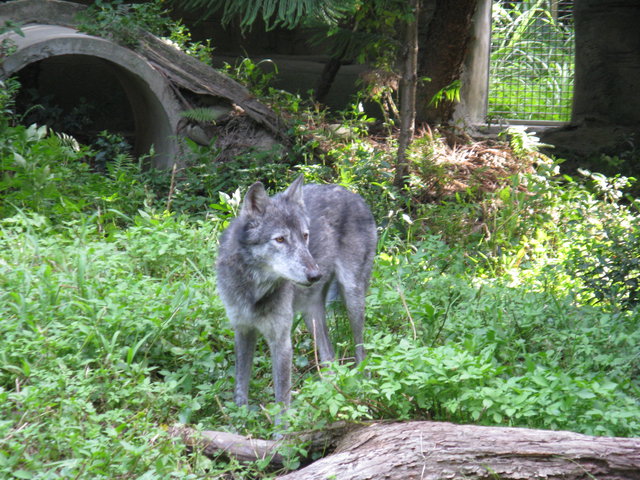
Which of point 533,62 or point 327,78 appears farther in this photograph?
point 533,62

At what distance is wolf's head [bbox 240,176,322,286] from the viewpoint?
4562 mm

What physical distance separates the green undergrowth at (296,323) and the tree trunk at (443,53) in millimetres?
979

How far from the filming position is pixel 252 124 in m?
9.27

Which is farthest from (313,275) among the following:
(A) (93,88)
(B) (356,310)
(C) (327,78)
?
(A) (93,88)

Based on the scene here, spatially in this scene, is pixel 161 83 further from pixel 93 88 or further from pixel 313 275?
pixel 313 275

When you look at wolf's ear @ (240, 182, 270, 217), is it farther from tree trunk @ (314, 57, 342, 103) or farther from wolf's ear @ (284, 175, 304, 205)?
tree trunk @ (314, 57, 342, 103)

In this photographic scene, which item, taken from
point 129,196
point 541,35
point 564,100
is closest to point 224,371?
point 129,196

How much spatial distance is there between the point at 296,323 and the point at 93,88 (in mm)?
8201

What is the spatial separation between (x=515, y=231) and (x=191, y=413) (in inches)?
185

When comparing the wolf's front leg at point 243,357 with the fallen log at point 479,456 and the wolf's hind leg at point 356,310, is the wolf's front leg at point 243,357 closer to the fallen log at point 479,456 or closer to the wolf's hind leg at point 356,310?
the wolf's hind leg at point 356,310

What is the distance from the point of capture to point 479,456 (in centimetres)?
329

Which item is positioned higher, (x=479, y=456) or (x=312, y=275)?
(x=312, y=275)

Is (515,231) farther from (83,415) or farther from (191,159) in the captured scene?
(83,415)

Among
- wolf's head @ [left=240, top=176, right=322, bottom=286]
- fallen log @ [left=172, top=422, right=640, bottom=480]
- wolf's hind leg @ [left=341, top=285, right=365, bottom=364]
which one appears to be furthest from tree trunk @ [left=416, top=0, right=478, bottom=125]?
fallen log @ [left=172, top=422, right=640, bottom=480]
